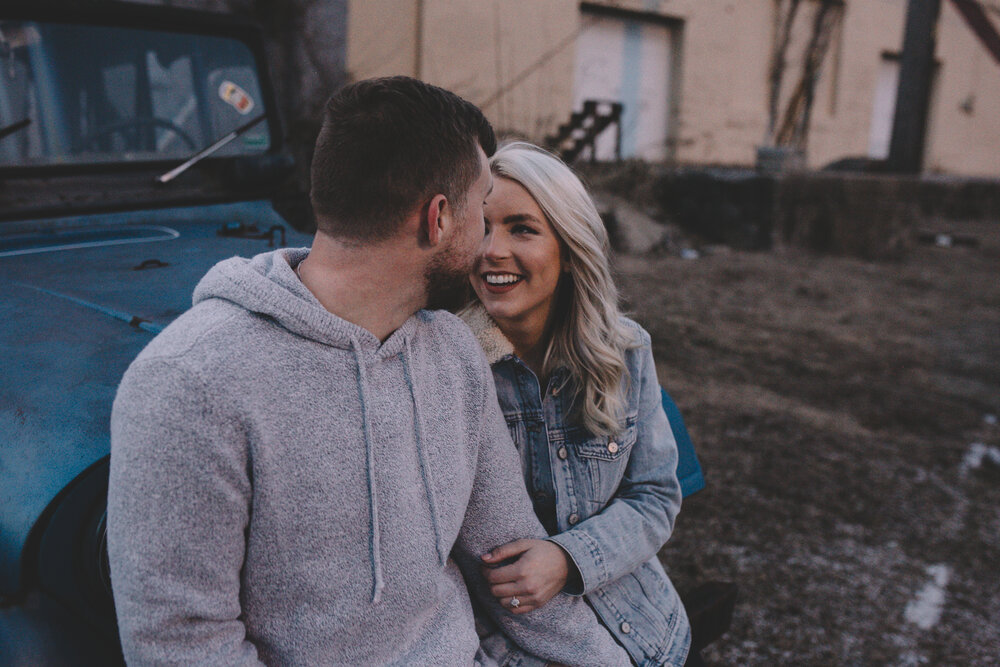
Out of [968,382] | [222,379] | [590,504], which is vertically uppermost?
[222,379]

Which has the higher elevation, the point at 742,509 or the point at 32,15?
the point at 32,15

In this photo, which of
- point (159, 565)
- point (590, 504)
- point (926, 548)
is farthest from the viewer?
point (926, 548)

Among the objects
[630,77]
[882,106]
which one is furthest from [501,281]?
[882,106]

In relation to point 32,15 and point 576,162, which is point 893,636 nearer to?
point 32,15

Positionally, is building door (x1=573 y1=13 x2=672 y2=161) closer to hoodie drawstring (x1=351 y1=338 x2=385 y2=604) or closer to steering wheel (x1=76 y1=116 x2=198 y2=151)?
steering wheel (x1=76 y1=116 x2=198 y2=151)

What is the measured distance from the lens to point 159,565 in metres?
1.02

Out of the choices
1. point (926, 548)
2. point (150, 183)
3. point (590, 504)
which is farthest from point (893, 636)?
point (150, 183)

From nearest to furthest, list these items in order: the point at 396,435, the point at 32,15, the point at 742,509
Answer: the point at 396,435 < the point at 32,15 < the point at 742,509

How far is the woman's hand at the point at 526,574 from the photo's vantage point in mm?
1446

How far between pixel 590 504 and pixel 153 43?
2155 millimetres

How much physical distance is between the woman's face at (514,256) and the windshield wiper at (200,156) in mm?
1296

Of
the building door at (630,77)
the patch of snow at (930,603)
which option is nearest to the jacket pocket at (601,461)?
the patch of snow at (930,603)

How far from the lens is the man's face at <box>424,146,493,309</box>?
4.30 ft

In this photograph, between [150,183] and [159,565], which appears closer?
[159,565]
